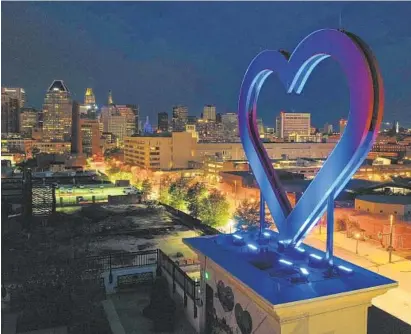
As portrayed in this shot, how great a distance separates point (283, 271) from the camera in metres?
8.01

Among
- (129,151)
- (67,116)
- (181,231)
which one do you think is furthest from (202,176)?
(67,116)

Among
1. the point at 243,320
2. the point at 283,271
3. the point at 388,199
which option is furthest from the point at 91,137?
the point at 283,271

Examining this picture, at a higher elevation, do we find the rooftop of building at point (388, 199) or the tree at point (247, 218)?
the rooftop of building at point (388, 199)

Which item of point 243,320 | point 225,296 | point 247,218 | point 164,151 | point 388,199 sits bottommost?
point 247,218

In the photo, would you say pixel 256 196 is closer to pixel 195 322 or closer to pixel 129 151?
pixel 195 322

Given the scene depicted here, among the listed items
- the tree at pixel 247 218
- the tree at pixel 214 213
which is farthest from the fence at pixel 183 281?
the tree at pixel 214 213

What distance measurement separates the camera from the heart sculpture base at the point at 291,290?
695cm

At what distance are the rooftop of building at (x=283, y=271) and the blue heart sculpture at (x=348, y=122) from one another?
1.66ft

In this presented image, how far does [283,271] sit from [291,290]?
95 cm

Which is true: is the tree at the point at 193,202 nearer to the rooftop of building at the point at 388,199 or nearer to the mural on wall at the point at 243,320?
the rooftop of building at the point at 388,199

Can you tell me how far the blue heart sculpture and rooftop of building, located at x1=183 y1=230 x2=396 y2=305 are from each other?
0.50 metres

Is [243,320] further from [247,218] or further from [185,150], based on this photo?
[185,150]

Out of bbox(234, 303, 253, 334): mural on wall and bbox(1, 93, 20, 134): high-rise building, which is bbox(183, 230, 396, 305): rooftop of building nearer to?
bbox(234, 303, 253, 334): mural on wall

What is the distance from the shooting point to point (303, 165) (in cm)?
7519
